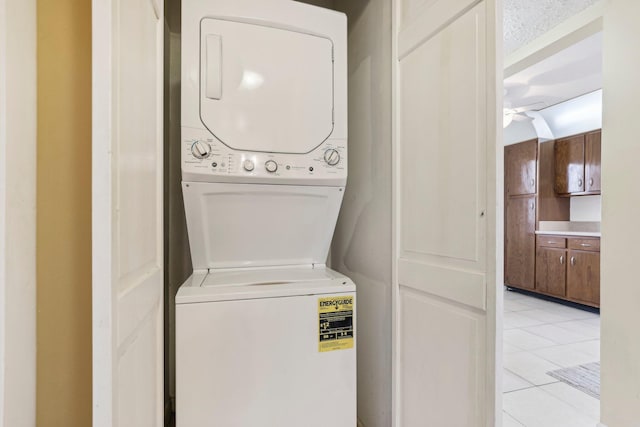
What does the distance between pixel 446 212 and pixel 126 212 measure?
93 cm

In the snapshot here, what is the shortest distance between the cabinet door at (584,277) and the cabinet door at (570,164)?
0.99 metres

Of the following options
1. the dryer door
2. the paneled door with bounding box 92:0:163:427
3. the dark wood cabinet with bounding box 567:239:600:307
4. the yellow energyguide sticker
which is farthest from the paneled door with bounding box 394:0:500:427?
the dark wood cabinet with bounding box 567:239:600:307

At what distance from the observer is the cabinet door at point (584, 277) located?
382cm

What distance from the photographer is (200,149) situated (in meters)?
1.19

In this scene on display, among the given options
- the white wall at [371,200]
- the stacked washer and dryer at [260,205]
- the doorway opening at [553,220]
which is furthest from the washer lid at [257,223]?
the doorway opening at [553,220]

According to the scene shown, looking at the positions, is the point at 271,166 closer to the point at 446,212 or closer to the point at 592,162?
the point at 446,212

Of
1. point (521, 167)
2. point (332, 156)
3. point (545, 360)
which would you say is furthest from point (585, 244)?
point (332, 156)

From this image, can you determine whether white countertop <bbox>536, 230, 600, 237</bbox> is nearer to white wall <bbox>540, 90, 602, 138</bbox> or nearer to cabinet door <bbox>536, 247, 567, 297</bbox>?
cabinet door <bbox>536, 247, 567, 297</bbox>

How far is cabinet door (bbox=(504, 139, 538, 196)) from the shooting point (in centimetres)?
475

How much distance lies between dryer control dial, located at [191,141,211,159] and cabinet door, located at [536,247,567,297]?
4.83 meters

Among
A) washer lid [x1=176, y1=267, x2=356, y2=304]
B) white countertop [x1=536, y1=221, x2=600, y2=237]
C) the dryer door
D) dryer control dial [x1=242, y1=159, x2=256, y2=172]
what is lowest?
washer lid [x1=176, y1=267, x2=356, y2=304]

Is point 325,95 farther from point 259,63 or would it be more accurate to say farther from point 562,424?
point 562,424

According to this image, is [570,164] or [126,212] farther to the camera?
[570,164]

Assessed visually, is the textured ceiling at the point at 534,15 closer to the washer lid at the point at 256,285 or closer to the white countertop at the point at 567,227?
the washer lid at the point at 256,285
